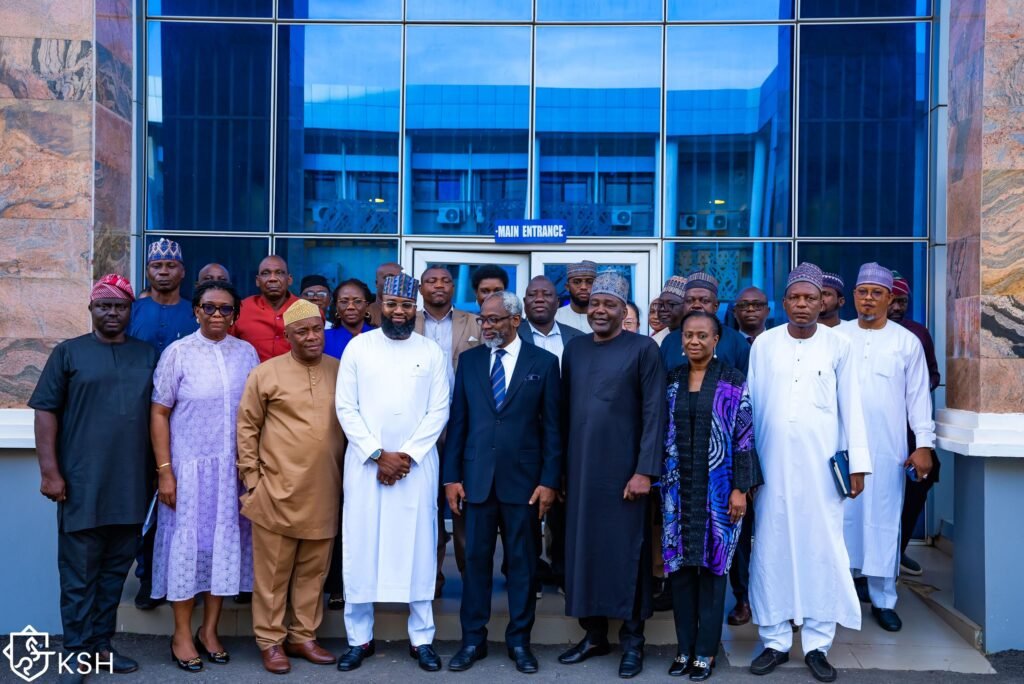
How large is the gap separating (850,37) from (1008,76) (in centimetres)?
292

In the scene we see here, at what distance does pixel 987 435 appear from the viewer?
5.70m

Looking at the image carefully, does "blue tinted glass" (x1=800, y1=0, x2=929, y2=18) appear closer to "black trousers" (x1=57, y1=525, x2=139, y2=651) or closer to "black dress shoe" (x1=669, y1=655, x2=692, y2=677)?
"black dress shoe" (x1=669, y1=655, x2=692, y2=677)

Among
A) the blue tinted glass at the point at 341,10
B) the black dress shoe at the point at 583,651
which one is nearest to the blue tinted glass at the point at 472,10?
the blue tinted glass at the point at 341,10

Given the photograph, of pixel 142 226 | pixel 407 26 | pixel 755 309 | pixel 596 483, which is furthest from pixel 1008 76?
pixel 142 226

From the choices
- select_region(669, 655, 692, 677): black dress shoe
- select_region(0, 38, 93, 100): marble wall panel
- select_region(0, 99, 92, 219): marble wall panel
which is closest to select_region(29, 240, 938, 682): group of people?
select_region(669, 655, 692, 677): black dress shoe

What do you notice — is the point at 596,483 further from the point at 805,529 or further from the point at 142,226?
the point at 142,226

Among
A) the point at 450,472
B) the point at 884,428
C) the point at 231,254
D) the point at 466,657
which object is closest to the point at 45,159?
the point at 231,254

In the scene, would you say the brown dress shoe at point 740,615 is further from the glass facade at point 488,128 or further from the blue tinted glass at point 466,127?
the blue tinted glass at point 466,127

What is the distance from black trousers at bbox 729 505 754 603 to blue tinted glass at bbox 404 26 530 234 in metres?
4.06

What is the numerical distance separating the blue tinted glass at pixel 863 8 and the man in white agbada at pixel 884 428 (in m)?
3.57

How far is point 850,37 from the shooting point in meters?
8.54

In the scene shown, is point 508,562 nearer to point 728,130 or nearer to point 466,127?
point 466,127

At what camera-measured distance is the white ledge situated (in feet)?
18.4

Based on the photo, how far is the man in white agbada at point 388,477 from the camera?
5.25 meters
